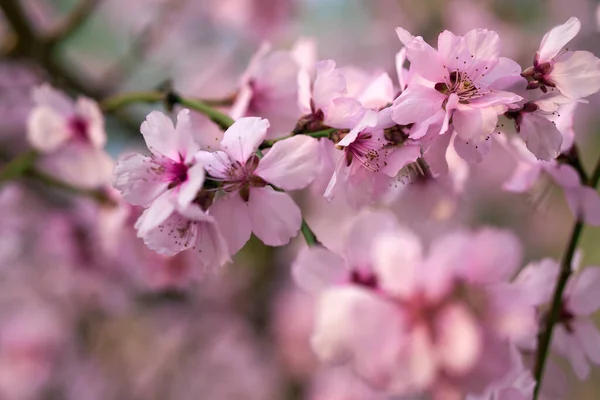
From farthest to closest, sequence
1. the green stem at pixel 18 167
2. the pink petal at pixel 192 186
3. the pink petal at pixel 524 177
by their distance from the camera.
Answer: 1. the green stem at pixel 18 167
2. the pink petal at pixel 524 177
3. the pink petal at pixel 192 186

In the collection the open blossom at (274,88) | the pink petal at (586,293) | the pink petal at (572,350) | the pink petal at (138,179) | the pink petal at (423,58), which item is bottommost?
the pink petal at (572,350)

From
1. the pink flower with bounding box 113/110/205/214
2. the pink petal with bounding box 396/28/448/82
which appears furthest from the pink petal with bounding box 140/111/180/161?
the pink petal with bounding box 396/28/448/82

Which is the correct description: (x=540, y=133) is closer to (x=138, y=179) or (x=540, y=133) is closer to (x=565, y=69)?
(x=565, y=69)

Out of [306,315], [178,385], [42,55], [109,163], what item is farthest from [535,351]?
[178,385]

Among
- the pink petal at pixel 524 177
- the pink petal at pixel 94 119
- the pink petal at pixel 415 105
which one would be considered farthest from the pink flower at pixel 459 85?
the pink petal at pixel 94 119

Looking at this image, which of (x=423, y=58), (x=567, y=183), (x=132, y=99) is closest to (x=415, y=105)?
(x=423, y=58)

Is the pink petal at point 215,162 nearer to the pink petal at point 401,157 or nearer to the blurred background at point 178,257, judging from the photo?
the pink petal at point 401,157

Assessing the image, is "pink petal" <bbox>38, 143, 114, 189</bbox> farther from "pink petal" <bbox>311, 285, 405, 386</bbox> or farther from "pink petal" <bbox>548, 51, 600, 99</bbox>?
"pink petal" <bbox>548, 51, 600, 99</bbox>
